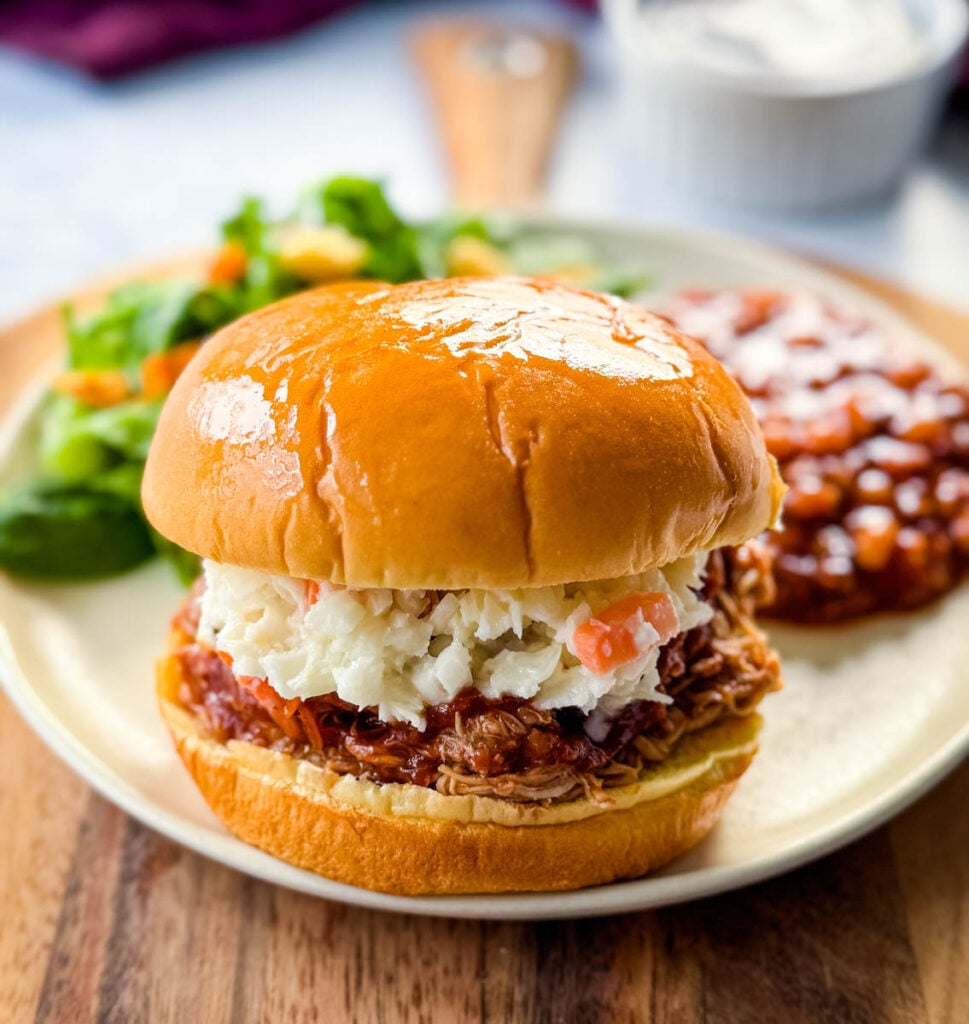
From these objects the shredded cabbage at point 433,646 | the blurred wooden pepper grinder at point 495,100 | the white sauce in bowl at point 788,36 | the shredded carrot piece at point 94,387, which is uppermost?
the shredded cabbage at point 433,646

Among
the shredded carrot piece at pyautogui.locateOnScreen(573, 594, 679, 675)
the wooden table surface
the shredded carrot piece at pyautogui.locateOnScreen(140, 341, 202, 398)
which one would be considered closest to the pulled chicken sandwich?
the shredded carrot piece at pyautogui.locateOnScreen(573, 594, 679, 675)

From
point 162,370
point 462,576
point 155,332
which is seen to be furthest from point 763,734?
point 155,332

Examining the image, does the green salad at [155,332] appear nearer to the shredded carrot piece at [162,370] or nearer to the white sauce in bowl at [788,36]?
the shredded carrot piece at [162,370]

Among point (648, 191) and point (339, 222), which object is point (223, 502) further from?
point (648, 191)

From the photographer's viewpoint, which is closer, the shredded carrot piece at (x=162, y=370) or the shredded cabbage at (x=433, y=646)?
the shredded cabbage at (x=433, y=646)

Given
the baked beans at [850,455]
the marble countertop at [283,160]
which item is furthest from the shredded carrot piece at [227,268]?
the baked beans at [850,455]

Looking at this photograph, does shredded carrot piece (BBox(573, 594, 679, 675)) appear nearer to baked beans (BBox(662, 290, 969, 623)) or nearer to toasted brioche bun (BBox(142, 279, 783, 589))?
toasted brioche bun (BBox(142, 279, 783, 589))

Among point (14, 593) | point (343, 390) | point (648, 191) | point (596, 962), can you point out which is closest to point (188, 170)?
point (648, 191)
